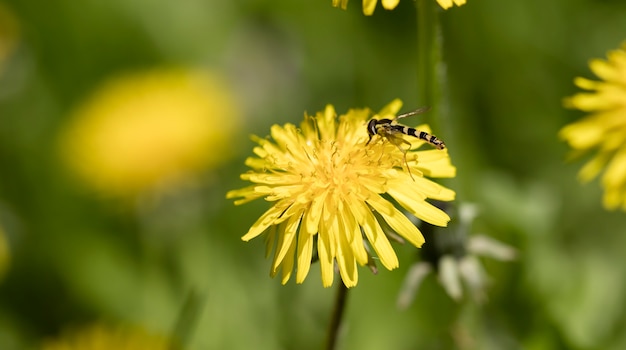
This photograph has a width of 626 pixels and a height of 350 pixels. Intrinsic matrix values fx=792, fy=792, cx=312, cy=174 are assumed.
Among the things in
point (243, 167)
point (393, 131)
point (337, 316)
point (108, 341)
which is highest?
point (243, 167)

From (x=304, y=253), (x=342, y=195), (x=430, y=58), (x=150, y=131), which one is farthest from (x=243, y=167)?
(x=304, y=253)

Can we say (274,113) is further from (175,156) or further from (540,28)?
(540,28)

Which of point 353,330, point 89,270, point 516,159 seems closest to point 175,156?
point 89,270

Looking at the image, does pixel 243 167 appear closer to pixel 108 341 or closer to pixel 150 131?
pixel 150 131

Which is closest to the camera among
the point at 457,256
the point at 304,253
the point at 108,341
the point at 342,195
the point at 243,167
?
the point at 304,253

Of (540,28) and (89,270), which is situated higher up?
(540,28)

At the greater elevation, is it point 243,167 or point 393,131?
point 243,167
